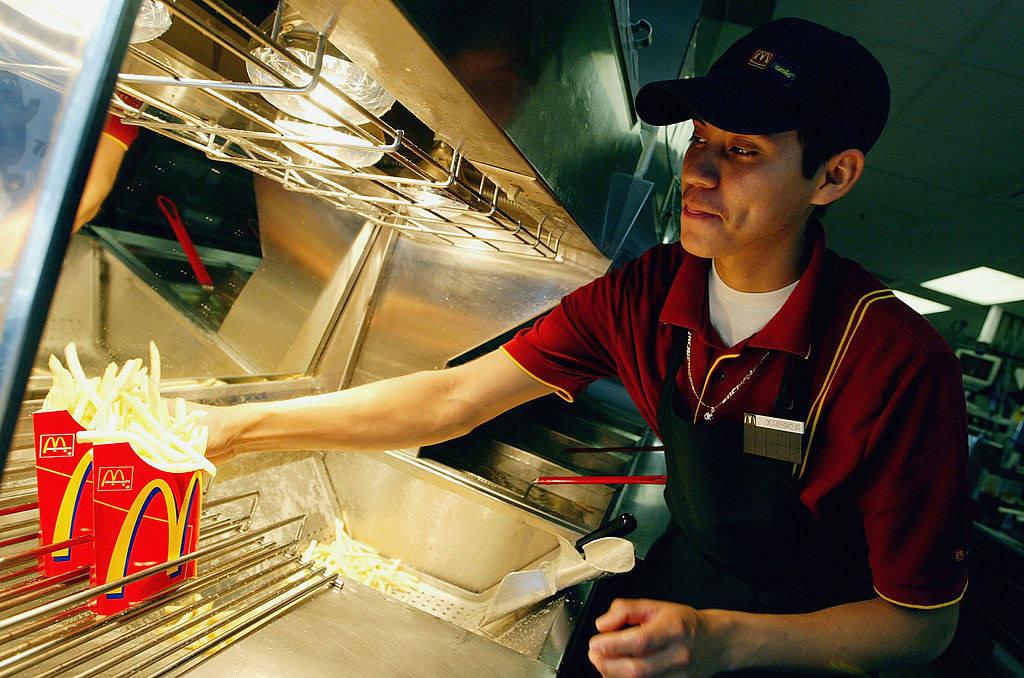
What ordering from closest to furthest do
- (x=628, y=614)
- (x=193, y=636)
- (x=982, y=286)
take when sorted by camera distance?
(x=193, y=636) → (x=628, y=614) → (x=982, y=286)

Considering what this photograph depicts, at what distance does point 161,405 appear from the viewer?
86 centimetres

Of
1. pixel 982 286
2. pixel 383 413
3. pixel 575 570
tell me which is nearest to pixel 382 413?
pixel 383 413

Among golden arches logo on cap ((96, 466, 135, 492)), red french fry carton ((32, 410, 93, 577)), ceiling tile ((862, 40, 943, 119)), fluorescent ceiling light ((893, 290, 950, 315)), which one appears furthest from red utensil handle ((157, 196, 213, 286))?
fluorescent ceiling light ((893, 290, 950, 315))

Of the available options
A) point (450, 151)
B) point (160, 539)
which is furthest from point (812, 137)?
point (160, 539)

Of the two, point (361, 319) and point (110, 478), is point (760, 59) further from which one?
point (361, 319)

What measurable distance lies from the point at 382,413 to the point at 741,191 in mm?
921

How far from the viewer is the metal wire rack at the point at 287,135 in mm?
559

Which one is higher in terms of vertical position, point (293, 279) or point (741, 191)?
A: point (741, 191)

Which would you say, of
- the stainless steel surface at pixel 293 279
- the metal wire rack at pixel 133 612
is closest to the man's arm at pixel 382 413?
the metal wire rack at pixel 133 612

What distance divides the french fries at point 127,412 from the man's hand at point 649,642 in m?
0.66

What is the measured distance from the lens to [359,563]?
1.66 metres

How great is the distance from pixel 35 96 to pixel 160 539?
2.10 feet

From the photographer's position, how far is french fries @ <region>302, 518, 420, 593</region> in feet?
5.24

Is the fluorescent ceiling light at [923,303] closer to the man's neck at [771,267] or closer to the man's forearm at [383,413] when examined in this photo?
the man's neck at [771,267]
